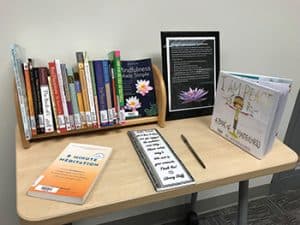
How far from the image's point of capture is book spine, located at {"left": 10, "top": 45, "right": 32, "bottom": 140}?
97 cm

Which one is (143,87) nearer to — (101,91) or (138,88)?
(138,88)

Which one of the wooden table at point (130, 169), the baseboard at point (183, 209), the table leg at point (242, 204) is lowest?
the baseboard at point (183, 209)

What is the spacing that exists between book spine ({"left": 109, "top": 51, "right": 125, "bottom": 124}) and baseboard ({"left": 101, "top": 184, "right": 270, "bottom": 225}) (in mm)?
743

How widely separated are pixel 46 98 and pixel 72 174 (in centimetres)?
32

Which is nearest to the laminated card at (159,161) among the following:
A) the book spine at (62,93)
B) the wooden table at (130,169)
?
the wooden table at (130,169)

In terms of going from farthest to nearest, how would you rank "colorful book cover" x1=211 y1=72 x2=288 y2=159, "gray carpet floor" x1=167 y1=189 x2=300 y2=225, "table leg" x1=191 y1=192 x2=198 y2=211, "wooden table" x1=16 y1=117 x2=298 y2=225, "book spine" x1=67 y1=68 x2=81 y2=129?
1. "gray carpet floor" x1=167 y1=189 x2=300 y2=225
2. "table leg" x1=191 y1=192 x2=198 y2=211
3. "book spine" x1=67 y1=68 x2=81 y2=129
4. "colorful book cover" x1=211 y1=72 x2=288 y2=159
5. "wooden table" x1=16 y1=117 x2=298 y2=225

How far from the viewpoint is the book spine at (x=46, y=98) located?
1.03 metres

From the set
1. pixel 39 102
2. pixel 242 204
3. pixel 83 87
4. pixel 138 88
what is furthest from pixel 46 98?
pixel 242 204

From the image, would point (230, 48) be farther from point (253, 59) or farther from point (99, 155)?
point (99, 155)

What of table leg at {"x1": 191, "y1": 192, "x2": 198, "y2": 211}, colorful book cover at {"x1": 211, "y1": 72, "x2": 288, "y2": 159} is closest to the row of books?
colorful book cover at {"x1": 211, "y1": 72, "x2": 288, "y2": 159}

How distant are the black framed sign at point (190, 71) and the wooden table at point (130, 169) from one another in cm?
8

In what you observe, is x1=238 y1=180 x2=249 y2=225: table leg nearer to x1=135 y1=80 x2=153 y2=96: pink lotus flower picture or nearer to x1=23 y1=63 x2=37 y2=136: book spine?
x1=135 y1=80 x2=153 y2=96: pink lotus flower picture

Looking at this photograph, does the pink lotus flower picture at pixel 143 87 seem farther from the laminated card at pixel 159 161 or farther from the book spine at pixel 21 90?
the book spine at pixel 21 90

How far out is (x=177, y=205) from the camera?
5.62ft
